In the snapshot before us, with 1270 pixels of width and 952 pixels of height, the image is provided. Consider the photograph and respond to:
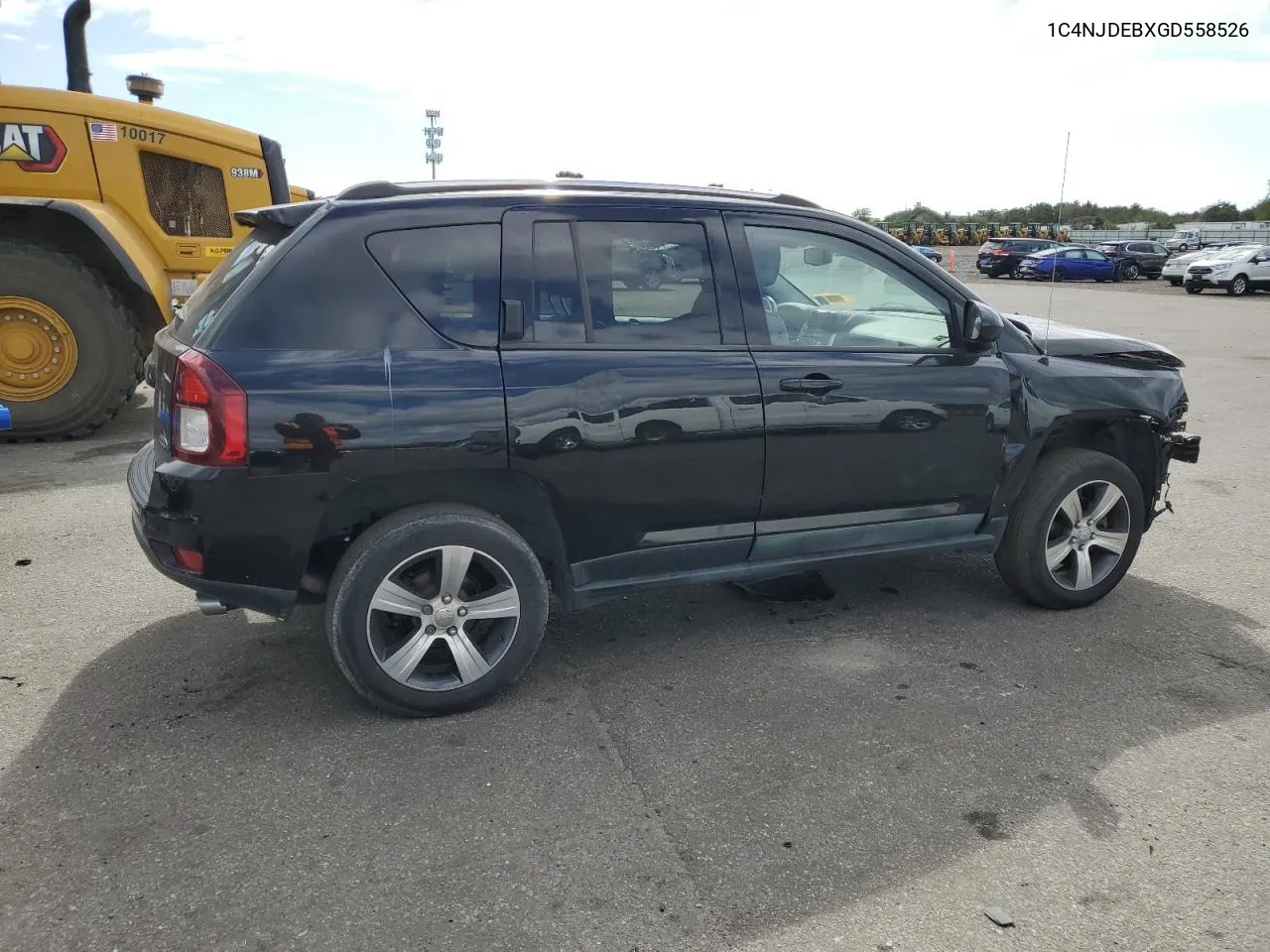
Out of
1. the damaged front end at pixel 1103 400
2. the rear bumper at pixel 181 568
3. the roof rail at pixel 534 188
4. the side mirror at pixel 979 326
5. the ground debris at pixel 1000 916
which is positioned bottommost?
the ground debris at pixel 1000 916

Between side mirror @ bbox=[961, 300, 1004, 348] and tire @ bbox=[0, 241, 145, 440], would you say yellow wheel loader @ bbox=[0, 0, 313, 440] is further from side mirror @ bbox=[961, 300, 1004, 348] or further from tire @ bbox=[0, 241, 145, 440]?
side mirror @ bbox=[961, 300, 1004, 348]

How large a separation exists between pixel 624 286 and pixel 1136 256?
3994 centimetres

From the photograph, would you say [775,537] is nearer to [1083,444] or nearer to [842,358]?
[842,358]

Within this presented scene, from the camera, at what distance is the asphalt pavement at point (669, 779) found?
2.56 m

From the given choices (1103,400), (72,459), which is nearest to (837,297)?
(1103,400)

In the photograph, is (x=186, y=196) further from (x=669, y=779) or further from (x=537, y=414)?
(x=669, y=779)

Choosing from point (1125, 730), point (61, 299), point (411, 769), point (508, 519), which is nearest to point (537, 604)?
point (508, 519)

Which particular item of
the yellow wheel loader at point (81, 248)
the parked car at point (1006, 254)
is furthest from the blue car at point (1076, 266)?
the yellow wheel loader at point (81, 248)

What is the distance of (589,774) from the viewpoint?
3.20m

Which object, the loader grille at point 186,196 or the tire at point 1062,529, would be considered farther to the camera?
the loader grille at point 186,196

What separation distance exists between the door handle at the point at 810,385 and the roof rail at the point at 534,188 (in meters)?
0.78

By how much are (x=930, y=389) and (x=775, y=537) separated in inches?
35.2

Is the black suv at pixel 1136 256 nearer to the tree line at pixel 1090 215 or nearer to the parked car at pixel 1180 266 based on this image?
the parked car at pixel 1180 266

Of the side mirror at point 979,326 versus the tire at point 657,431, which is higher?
the side mirror at point 979,326
